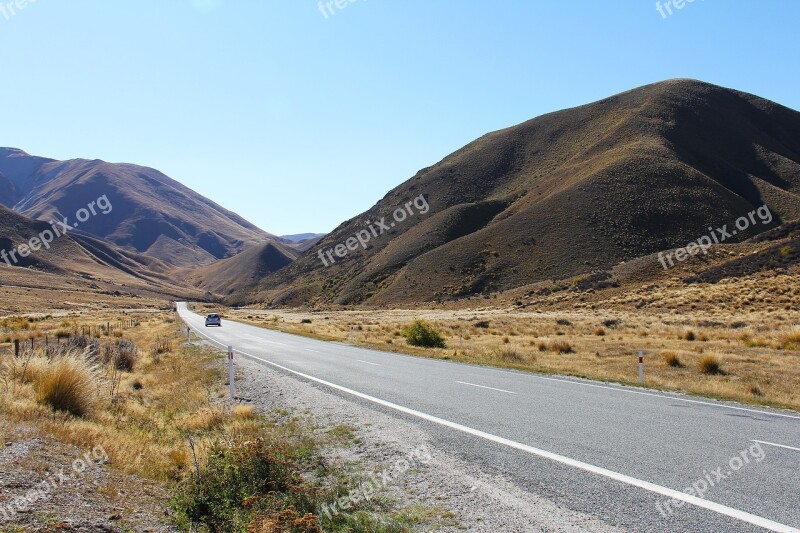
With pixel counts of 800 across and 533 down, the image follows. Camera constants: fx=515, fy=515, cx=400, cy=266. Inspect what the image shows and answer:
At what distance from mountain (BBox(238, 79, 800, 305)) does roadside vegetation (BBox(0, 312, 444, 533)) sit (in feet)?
235

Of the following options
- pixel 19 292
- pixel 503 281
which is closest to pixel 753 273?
pixel 503 281

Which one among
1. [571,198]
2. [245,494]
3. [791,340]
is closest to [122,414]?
[245,494]

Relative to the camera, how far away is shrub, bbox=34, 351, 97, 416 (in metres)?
8.88

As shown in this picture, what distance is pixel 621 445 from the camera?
7059 millimetres

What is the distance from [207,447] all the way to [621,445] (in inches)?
230

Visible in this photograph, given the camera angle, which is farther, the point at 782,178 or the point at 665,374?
the point at 782,178

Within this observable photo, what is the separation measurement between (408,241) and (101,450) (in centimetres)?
10505

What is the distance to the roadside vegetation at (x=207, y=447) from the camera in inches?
198

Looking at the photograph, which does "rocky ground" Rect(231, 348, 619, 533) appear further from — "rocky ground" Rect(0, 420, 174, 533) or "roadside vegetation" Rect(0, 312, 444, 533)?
"rocky ground" Rect(0, 420, 174, 533)

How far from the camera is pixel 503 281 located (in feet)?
270

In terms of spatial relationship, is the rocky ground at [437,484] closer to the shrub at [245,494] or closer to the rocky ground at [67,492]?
the shrub at [245,494]

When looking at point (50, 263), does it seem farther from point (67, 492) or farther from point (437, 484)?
point (437, 484)

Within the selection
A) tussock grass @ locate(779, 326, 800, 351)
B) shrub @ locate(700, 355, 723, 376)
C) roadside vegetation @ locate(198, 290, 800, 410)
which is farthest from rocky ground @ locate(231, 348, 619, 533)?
tussock grass @ locate(779, 326, 800, 351)

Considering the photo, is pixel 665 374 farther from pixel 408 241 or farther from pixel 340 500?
pixel 408 241
